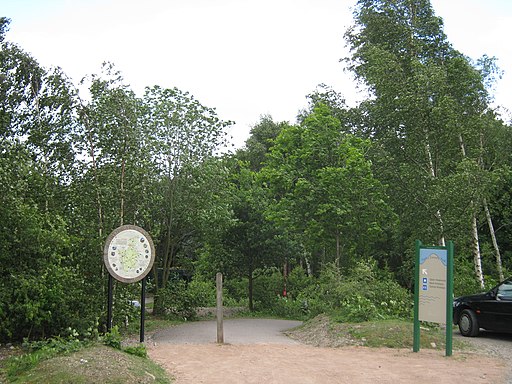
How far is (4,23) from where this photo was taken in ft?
81.8

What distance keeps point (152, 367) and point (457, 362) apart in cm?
521

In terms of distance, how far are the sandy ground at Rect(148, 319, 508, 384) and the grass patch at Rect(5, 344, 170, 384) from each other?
552 mm

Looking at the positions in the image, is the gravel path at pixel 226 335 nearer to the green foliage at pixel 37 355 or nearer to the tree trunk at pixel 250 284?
the green foliage at pixel 37 355

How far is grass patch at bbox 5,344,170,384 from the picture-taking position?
6.71m

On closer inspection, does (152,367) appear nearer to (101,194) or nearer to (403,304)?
(101,194)

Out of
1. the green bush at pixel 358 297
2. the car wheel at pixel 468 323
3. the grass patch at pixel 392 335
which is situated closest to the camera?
the grass patch at pixel 392 335

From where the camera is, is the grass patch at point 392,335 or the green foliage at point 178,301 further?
the green foliage at point 178,301

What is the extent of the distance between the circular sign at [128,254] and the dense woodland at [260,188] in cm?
113

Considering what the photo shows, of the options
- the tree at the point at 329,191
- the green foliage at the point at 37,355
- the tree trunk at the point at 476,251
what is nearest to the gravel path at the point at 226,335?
the green foliage at the point at 37,355

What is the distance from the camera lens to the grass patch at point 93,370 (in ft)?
22.0

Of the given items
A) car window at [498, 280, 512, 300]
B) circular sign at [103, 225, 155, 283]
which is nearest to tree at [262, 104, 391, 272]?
car window at [498, 280, 512, 300]

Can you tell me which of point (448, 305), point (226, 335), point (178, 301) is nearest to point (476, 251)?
point (178, 301)

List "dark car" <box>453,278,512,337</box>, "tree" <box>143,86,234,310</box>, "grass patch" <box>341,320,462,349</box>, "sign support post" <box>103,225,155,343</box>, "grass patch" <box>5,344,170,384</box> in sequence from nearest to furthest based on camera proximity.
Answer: "grass patch" <box>5,344,170,384</box>
"sign support post" <box>103,225,155,343</box>
"grass patch" <box>341,320,462,349</box>
"dark car" <box>453,278,512,337</box>
"tree" <box>143,86,234,310</box>

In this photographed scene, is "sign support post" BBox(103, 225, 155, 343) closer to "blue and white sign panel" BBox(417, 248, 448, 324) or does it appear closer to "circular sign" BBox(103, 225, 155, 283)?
"circular sign" BBox(103, 225, 155, 283)
